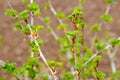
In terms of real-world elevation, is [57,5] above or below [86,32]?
above

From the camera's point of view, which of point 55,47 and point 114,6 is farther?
point 114,6

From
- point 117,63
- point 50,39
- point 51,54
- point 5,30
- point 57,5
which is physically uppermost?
point 57,5

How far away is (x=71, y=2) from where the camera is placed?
5332 mm

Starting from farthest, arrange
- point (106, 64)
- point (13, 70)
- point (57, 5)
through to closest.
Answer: point (57, 5) → point (106, 64) → point (13, 70)

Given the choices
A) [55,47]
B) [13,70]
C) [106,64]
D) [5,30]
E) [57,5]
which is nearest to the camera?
[13,70]

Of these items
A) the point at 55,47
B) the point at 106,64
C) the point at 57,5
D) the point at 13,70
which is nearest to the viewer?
the point at 13,70

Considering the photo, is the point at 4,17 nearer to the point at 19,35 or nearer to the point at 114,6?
the point at 19,35

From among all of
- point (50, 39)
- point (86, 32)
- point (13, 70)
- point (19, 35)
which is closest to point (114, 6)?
point (86, 32)

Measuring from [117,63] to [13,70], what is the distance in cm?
260

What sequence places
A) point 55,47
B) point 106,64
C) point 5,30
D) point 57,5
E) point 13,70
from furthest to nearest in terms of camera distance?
point 57,5, point 5,30, point 55,47, point 106,64, point 13,70

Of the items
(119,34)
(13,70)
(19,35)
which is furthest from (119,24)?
(13,70)

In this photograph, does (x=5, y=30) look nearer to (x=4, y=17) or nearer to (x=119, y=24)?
(x=4, y=17)

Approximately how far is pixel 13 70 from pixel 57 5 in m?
3.48

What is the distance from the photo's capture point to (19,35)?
15.8ft
